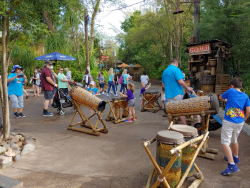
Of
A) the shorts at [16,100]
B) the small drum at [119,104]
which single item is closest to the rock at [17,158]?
the shorts at [16,100]

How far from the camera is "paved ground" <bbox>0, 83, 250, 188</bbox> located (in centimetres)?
344

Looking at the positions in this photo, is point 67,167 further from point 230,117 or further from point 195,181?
point 230,117

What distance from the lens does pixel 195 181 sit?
11.0 ft

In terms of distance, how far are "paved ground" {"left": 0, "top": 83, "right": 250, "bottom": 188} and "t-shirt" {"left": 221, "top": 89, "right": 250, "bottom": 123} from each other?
938 millimetres

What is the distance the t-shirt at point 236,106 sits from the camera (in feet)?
12.1

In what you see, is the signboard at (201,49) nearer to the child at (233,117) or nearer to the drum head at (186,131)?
the child at (233,117)

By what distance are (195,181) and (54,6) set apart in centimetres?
493

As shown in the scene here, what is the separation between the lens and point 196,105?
423 centimetres

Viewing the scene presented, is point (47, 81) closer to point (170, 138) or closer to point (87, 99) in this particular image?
point (87, 99)

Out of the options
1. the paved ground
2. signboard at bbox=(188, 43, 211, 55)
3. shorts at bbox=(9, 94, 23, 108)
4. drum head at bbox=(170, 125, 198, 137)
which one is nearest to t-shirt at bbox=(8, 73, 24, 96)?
shorts at bbox=(9, 94, 23, 108)

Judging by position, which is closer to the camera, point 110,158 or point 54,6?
point 110,158

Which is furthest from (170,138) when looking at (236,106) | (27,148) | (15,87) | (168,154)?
(15,87)

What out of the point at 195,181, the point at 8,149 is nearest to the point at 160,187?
the point at 195,181

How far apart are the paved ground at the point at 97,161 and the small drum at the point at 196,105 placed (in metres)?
1.01
